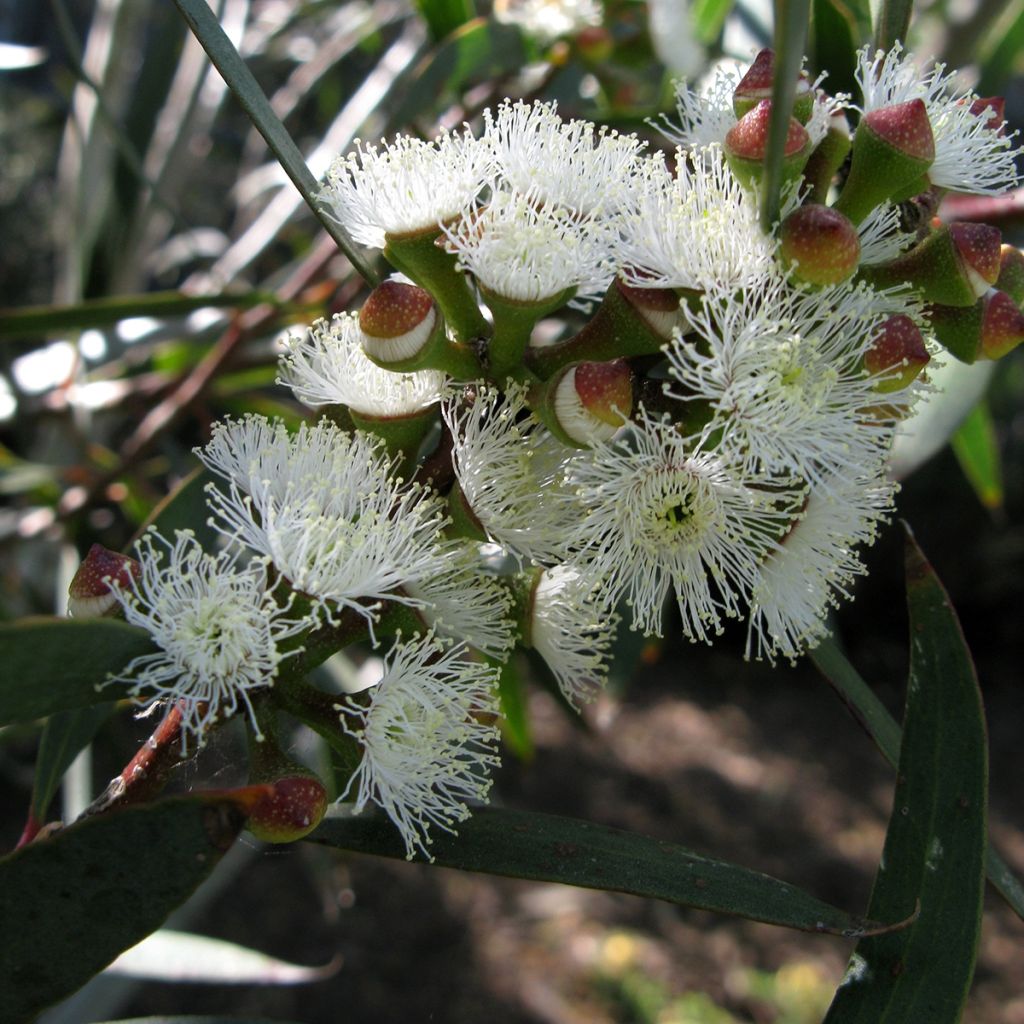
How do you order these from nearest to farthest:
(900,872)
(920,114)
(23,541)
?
(920,114)
(900,872)
(23,541)

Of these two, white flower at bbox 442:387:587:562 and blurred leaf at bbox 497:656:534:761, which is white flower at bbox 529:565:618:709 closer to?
white flower at bbox 442:387:587:562

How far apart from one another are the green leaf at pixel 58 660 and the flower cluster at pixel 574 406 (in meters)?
0.02

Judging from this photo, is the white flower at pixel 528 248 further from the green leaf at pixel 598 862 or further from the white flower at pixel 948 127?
the green leaf at pixel 598 862

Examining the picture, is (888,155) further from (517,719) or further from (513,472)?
(517,719)

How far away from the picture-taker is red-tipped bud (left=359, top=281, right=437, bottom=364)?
2.30ft

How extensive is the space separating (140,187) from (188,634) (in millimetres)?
1488

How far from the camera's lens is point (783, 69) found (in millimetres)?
565

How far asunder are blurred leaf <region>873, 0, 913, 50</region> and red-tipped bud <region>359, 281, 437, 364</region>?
480 millimetres

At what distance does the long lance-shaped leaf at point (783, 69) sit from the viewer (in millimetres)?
556

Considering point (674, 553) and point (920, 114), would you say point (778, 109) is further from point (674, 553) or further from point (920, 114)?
point (674, 553)

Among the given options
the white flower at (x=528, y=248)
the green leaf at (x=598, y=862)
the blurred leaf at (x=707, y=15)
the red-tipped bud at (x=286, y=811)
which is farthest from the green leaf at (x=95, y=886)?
the blurred leaf at (x=707, y=15)

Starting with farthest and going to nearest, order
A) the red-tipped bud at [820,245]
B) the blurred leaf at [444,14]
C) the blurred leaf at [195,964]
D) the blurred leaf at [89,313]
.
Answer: the blurred leaf at [444,14], the blurred leaf at [89,313], the blurred leaf at [195,964], the red-tipped bud at [820,245]

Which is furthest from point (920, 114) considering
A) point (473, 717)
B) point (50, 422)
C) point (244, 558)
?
point (50, 422)

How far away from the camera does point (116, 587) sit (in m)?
0.68
